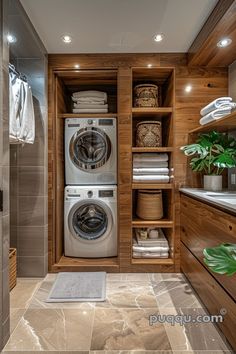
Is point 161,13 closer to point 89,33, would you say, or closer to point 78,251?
point 89,33

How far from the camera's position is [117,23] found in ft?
6.82

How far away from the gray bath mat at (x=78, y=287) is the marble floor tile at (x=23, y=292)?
18cm

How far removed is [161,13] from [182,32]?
37 centimetres

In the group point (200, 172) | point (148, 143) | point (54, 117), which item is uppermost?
point (54, 117)

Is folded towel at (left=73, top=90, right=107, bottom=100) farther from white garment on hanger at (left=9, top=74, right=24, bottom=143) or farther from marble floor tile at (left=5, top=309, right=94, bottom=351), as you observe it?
marble floor tile at (left=5, top=309, right=94, bottom=351)

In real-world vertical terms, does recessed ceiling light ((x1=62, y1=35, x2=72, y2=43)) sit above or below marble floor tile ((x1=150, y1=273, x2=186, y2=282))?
above

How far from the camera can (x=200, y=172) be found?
274 cm

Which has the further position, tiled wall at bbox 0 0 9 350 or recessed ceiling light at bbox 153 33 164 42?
recessed ceiling light at bbox 153 33 164 42

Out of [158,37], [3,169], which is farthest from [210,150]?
[3,169]

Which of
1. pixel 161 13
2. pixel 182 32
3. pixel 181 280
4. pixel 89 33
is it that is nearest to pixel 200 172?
pixel 181 280

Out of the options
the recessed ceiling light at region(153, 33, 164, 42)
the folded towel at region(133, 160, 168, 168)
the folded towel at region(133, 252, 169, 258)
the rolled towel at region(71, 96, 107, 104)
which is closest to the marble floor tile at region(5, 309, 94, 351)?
the folded towel at region(133, 252, 169, 258)

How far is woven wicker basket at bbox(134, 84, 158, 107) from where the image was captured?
2.76 meters

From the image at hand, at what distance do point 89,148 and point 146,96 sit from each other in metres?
Result: 0.86

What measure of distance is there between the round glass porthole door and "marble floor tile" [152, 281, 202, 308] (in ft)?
2.67
